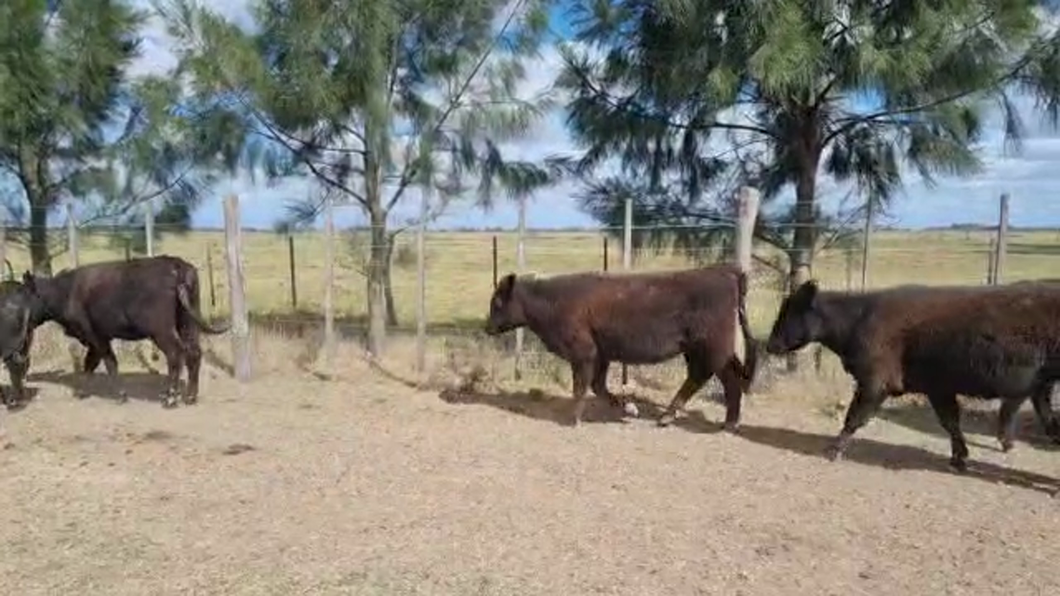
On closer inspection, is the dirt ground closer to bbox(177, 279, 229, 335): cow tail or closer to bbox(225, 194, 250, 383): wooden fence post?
bbox(177, 279, 229, 335): cow tail

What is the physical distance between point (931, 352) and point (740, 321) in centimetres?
173

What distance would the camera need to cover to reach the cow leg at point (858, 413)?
6.62m

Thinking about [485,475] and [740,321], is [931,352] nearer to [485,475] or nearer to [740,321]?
[740,321]

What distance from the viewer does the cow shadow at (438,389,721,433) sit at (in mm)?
7926

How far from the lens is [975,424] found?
26.0ft

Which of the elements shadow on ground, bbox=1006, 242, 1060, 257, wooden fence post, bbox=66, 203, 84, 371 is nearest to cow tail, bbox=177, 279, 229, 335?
wooden fence post, bbox=66, 203, 84, 371

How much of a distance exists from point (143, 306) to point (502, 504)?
4.72m

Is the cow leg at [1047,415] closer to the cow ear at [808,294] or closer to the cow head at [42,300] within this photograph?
the cow ear at [808,294]

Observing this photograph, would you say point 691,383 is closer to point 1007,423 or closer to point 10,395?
point 1007,423

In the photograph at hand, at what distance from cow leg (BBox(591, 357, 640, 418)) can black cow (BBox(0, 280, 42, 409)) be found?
528 cm

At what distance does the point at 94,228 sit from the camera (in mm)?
12117

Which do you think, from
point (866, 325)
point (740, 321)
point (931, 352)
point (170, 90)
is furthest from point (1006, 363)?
point (170, 90)

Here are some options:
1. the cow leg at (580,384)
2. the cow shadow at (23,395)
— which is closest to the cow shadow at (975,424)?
the cow leg at (580,384)

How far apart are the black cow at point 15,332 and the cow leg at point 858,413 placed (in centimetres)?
712
